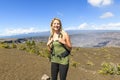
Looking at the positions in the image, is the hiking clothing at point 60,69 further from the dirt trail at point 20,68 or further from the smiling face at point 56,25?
the dirt trail at point 20,68

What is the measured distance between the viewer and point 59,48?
24.9ft

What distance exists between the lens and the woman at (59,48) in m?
7.46

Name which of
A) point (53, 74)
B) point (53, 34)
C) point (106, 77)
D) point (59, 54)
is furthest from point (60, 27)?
point (106, 77)

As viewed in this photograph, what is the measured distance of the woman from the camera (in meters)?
7.46

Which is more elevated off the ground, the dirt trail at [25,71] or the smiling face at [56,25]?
the smiling face at [56,25]

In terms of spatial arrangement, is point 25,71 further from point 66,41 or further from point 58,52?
point 66,41

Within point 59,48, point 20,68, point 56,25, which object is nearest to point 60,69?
point 59,48

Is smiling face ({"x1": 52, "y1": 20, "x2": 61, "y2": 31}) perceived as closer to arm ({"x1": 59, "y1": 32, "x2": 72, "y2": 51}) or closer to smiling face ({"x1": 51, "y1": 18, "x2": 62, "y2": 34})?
smiling face ({"x1": 51, "y1": 18, "x2": 62, "y2": 34})

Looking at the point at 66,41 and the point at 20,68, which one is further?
the point at 20,68

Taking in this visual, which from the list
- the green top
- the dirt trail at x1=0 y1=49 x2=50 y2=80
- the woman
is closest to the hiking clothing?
the woman

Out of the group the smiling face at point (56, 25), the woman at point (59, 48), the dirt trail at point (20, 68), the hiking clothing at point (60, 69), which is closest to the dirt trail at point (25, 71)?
the dirt trail at point (20, 68)

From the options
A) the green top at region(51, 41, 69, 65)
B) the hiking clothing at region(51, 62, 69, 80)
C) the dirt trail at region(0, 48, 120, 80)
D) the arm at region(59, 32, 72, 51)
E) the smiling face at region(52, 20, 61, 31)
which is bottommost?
the dirt trail at region(0, 48, 120, 80)

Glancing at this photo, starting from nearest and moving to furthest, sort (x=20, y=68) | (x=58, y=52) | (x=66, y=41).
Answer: (x=66, y=41)
(x=58, y=52)
(x=20, y=68)

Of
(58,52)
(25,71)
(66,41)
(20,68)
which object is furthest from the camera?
(20,68)
